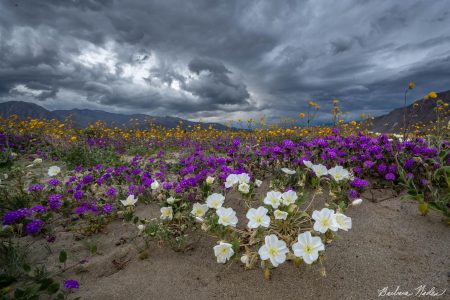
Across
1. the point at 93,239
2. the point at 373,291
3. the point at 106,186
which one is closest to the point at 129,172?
the point at 106,186

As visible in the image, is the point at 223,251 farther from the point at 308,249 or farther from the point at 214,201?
the point at 308,249

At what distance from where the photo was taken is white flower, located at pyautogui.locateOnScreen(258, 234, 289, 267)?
66.9 inches

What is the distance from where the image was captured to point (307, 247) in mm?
1682

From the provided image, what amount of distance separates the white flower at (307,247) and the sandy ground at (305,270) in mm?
393

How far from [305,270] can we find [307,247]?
501 millimetres

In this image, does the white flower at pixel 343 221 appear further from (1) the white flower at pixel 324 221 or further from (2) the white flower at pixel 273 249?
(2) the white flower at pixel 273 249

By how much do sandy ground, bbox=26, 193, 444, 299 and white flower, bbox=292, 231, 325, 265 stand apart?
393mm

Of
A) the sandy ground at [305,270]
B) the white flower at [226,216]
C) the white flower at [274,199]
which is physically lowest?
the sandy ground at [305,270]

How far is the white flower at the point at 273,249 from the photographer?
1.70 metres

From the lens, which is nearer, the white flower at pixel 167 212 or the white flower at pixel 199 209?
the white flower at pixel 199 209

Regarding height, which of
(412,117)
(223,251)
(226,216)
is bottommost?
(223,251)

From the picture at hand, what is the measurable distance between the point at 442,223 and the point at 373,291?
1.31 meters
